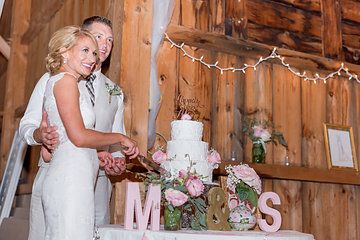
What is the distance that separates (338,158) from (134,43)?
219 centimetres

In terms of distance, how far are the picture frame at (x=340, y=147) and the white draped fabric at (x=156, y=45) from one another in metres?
1.74

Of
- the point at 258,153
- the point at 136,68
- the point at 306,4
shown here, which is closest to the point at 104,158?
the point at 136,68

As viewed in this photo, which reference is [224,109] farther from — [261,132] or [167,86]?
[167,86]

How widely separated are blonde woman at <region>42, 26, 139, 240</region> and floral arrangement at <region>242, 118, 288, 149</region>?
1.93 meters

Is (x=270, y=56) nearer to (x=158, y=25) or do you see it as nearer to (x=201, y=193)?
(x=158, y=25)

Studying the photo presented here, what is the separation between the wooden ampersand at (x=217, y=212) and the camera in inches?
112

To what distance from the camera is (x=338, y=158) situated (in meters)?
4.64

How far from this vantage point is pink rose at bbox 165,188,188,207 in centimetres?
266

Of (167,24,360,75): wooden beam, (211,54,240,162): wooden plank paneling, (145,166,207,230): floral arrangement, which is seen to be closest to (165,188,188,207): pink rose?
(145,166,207,230): floral arrangement

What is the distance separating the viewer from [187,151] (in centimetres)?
308

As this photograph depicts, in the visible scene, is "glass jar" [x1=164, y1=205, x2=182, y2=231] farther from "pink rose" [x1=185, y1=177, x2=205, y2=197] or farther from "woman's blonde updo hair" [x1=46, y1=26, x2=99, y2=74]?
"woman's blonde updo hair" [x1=46, y1=26, x2=99, y2=74]

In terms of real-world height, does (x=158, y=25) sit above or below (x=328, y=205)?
above

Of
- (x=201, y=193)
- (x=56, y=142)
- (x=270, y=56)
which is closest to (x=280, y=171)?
(x=270, y=56)

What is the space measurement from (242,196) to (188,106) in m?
0.97
